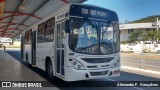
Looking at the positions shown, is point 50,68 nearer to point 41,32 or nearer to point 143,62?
point 41,32

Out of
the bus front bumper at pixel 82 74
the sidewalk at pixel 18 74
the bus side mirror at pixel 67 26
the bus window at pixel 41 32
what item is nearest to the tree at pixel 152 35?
the sidewalk at pixel 18 74

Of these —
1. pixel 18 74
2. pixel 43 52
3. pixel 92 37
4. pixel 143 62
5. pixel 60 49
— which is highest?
pixel 92 37

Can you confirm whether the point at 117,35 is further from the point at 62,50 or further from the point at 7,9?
the point at 7,9

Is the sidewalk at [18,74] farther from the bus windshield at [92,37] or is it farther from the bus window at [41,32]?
the bus windshield at [92,37]

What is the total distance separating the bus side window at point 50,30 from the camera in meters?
13.2

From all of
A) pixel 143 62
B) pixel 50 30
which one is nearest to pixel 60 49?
pixel 50 30

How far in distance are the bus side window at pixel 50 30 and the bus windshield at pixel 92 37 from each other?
2.62 metres

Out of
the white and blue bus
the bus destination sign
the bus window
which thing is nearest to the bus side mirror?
the white and blue bus

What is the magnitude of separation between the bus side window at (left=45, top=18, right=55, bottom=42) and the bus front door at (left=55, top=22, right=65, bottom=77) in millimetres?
900

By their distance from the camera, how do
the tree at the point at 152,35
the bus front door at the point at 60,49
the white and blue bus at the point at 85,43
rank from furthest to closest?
the tree at the point at 152,35 < the bus front door at the point at 60,49 < the white and blue bus at the point at 85,43

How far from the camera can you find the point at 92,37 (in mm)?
10938

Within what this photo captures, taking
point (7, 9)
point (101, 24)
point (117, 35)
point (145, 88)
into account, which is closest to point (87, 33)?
point (101, 24)

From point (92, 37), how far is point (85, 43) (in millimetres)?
398

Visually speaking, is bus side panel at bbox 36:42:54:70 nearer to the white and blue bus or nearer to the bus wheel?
the bus wheel
